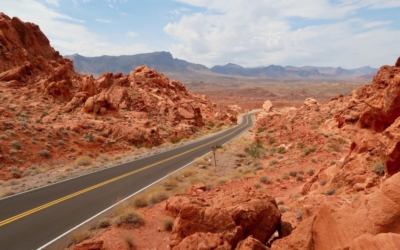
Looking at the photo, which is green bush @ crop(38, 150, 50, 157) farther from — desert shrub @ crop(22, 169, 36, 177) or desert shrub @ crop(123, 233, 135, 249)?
desert shrub @ crop(123, 233, 135, 249)

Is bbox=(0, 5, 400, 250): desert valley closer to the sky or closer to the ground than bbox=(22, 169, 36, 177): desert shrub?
closer to the sky

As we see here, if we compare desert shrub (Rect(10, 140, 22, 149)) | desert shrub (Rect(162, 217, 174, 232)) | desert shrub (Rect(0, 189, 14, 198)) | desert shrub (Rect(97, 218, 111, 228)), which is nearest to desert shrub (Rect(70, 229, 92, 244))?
desert shrub (Rect(97, 218, 111, 228))

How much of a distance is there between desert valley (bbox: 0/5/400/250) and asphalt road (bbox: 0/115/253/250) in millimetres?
315

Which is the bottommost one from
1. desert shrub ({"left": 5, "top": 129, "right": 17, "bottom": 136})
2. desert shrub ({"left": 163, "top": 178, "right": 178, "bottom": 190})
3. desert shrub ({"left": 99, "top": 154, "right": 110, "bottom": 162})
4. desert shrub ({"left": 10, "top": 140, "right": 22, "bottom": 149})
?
desert shrub ({"left": 99, "top": 154, "right": 110, "bottom": 162})

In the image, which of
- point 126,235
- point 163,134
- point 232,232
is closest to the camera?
point 232,232

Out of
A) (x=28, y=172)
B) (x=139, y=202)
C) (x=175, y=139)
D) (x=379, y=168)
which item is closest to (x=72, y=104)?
(x=175, y=139)

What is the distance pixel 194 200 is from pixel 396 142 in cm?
509

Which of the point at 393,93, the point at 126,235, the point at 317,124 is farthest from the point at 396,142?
the point at 317,124

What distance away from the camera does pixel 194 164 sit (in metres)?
21.0

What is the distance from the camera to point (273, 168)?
17531 mm

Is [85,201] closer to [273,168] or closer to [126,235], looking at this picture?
[126,235]

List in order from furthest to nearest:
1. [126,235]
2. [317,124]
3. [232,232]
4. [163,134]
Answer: [163,134] → [317,124] → [126,235] → [232,232]

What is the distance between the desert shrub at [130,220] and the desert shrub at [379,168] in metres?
7.58

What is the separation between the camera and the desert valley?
18.3 feet
